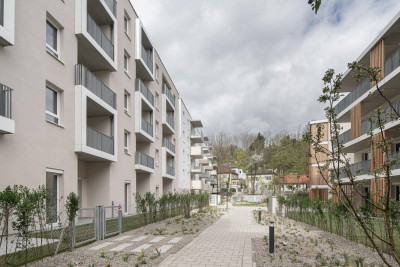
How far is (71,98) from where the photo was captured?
48.8 feet

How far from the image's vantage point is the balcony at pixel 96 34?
1548cm

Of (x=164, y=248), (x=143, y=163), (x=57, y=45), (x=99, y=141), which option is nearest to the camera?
(x=164, y=248)

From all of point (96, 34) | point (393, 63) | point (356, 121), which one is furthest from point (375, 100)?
point (96, 34)

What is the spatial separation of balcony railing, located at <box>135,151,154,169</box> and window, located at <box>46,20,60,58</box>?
11078 millimetres

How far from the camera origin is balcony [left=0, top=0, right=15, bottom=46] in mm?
10125

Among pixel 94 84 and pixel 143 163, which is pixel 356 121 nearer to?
pixel 143 163

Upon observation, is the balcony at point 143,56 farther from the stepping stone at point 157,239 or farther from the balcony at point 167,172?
the stepping stone at point 157,239

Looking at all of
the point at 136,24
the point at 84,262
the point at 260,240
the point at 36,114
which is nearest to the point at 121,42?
the point at 136,24

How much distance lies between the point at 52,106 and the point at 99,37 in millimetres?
5078

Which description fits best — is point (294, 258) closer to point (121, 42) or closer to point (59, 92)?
point (59, 92)

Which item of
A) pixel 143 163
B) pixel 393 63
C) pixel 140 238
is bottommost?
pixel 140 238

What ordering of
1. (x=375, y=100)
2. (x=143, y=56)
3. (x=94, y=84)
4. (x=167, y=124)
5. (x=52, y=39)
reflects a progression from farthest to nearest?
(x=167, y=124), (x=143, y=56), (x=375, y=100), (x=94, y=84), (x=52, y=39)

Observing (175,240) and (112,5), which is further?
(112,5)

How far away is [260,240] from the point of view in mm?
11367
